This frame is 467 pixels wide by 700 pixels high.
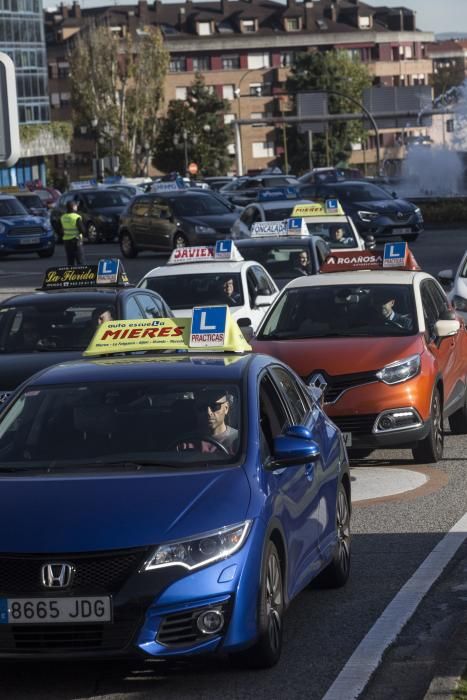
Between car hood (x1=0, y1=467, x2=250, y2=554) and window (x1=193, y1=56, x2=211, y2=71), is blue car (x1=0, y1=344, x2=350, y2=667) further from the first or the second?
window (x1=193, y1=56, x2=211, y2=71)

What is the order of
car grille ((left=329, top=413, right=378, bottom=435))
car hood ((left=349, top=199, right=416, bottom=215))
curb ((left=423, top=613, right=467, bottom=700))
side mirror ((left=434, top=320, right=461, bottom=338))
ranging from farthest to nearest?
1. car hood ((left=349, top=199, right=416, bottom=215))
2. side mirror ((left=434, top=320, right=461, bottom=338))
3. car grille ((left=329, top=413, right=378, bottom=435))
4. curb ((left=423, top=613, right=467, bottom=700))

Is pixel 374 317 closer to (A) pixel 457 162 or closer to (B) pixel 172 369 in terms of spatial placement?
(B) pixel 172 369

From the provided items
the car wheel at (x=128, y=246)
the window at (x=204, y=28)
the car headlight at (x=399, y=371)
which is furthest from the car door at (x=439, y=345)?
the window at (x=204, y=28)

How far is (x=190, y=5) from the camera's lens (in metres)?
155

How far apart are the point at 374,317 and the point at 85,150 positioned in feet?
432

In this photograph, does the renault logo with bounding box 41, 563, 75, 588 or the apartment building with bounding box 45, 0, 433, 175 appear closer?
the renault logo with bounding box 41, 563, 75, 588

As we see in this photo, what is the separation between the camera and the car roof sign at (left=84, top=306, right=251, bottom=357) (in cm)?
875

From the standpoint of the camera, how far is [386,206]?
4375 centimetres

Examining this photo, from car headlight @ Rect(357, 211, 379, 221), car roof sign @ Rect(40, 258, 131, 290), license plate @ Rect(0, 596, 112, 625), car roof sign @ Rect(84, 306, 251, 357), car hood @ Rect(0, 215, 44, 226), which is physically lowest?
car headlight @ Rect(357, 211, 379, 221)

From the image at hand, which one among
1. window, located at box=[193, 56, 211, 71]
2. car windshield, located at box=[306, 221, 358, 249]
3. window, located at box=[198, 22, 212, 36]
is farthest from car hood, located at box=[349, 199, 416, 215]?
window, located at box=[198, 22, 212, 36]

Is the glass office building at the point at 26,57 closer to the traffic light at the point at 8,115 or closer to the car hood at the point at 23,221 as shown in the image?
the car hood at the point at 23,221

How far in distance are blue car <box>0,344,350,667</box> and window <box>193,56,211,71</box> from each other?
138559 millimetres

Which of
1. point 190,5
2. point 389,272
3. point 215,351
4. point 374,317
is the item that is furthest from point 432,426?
point 190,5

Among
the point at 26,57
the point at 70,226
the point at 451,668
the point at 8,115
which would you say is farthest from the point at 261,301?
the point at 26,57
